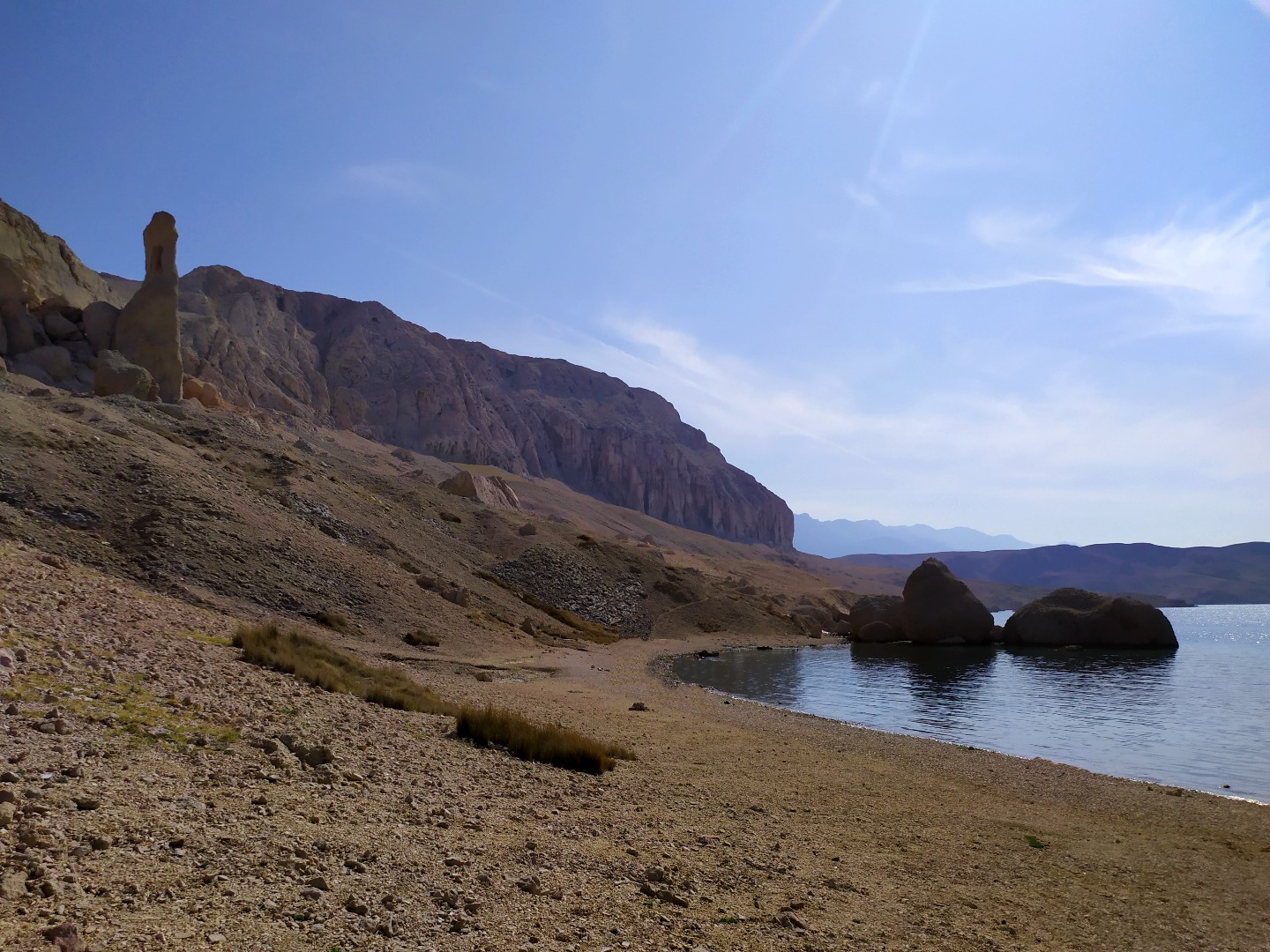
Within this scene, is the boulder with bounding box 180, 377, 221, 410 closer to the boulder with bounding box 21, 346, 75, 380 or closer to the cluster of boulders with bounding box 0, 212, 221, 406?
the cluster of boulders with bounding box 0, 212, 221, 406

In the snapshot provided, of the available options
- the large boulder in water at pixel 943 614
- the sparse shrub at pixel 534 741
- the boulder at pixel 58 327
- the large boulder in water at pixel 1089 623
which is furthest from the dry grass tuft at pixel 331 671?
the large boulder in water at pixel 1089 623

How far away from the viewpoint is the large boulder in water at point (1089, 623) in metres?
51.9

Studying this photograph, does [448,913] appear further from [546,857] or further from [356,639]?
[356,639]

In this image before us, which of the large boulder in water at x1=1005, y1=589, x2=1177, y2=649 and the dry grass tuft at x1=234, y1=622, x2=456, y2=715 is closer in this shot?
the dry grass tuft at x1=234, y1=622, x2=456, y2=715

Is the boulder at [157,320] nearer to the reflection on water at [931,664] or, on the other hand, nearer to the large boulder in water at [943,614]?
the reflection on water at [931,664]

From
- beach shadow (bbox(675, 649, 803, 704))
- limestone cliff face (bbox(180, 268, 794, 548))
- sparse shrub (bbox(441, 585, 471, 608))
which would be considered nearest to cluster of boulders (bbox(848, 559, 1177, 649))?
Answer: beach shadow (bbox(675, 649, 803, 704))

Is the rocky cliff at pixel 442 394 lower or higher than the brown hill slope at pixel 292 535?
higher

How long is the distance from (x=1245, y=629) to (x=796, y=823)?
307 feet

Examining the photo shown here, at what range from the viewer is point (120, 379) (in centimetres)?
3981

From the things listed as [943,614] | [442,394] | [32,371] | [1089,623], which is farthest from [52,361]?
[442,394]

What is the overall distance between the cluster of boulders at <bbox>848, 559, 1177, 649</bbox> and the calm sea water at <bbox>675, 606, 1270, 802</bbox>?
10.3ft

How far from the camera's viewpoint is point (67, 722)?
7.20 metres

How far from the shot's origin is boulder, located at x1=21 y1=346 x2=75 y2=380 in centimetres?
4225

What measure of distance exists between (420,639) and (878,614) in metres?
43.9
